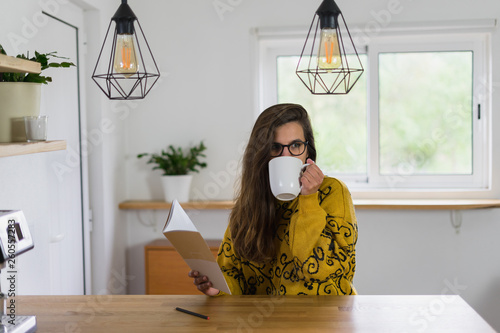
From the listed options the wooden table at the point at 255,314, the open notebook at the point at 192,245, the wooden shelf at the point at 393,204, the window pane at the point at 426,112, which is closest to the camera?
the wooden table at the point at 255,314

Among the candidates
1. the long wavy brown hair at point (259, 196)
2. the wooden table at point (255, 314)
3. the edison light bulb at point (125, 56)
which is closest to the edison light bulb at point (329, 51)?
the long wavy brown hair at point (259, 196)

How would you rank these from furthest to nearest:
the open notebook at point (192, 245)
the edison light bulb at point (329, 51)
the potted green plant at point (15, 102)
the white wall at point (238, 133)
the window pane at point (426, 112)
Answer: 1. the window pane at point (426, 112)
2. the white wall at point (238, 133)
3. the potted green plant at point (15, 102)
4. the edison light bulb at point (329, 51)
5. the open notebook at point (192, 245)

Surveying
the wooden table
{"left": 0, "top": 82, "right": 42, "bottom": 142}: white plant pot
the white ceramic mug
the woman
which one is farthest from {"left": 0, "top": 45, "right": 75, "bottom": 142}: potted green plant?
the white ceramic mug

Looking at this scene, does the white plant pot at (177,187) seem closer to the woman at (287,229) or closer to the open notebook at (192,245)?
the woman at (287,229)

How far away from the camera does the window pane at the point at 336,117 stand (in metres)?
3.39

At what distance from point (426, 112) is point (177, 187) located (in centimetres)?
152

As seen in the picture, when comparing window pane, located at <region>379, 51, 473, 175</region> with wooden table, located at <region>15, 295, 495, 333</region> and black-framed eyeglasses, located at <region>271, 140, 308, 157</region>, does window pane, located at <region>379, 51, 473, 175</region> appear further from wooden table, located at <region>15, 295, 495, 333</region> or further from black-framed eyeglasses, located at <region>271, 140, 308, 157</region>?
wooden table, located at <region>15, 295, 495, 333</region>

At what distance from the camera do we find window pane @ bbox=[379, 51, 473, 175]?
10.8 feet

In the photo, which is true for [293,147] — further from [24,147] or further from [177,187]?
[177,187]

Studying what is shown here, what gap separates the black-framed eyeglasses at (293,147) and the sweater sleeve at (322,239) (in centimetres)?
15

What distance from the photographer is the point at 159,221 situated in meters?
3.39

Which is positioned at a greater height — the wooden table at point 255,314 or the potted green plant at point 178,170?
the potted green plant at point 178,170

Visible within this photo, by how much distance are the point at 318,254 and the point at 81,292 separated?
1.76m

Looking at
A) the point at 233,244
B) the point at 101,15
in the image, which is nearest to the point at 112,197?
the point at 101,15
